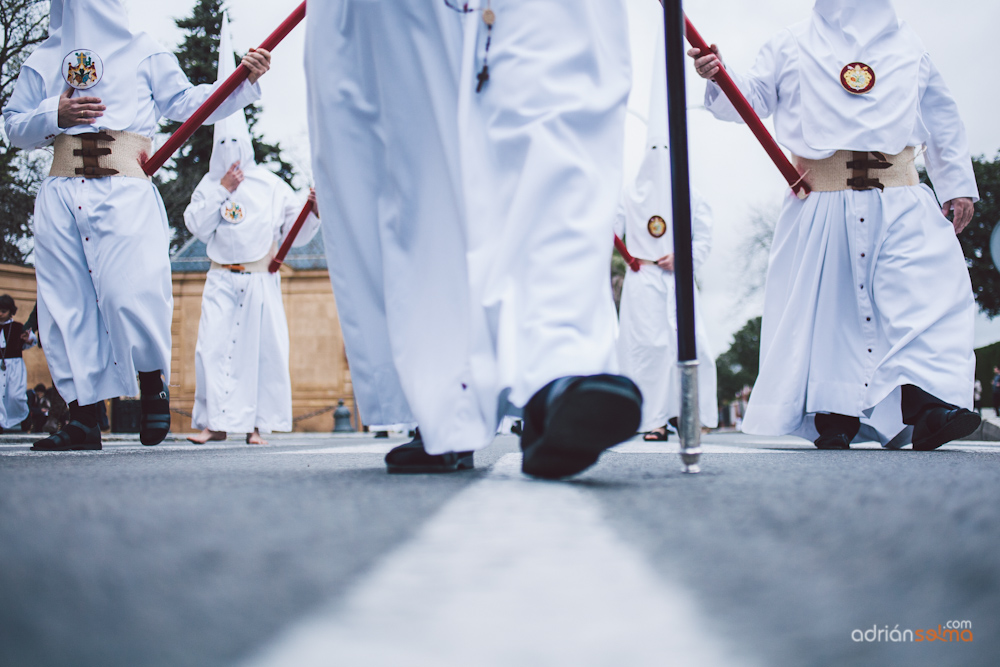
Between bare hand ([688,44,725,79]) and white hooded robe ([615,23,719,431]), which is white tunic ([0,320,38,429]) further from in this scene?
bare hand ([688,44,725,79])

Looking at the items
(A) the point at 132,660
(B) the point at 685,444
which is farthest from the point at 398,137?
(A) the point at 132,660

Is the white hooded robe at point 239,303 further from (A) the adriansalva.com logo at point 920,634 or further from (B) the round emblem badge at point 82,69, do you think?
(A) the adriansalva.com logo at point 920,634

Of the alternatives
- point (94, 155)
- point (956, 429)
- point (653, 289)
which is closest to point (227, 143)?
point (94, 155)

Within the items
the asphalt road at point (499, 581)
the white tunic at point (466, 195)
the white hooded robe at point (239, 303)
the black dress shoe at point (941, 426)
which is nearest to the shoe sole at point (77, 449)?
the white tunic at point (466, 195)

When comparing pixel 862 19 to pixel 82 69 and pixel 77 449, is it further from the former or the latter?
pixel 77 449

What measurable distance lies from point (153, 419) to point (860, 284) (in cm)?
356

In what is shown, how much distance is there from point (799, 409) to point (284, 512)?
335 cm

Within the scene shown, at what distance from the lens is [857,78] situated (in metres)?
3.88

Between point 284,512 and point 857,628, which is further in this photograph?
point 284,512

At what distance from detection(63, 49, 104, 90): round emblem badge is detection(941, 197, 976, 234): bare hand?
14.0 ft

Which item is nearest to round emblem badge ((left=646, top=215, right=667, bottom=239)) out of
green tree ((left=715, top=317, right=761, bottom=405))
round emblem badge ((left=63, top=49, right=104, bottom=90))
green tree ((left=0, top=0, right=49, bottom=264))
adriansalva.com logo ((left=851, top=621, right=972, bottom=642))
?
round emblem badge ((left=63, top=49, right=104, bottom=90))

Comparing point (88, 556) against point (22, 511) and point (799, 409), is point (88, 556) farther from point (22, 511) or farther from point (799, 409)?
point (799, 409)

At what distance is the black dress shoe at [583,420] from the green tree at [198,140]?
3075cm

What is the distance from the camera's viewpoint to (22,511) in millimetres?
1111
